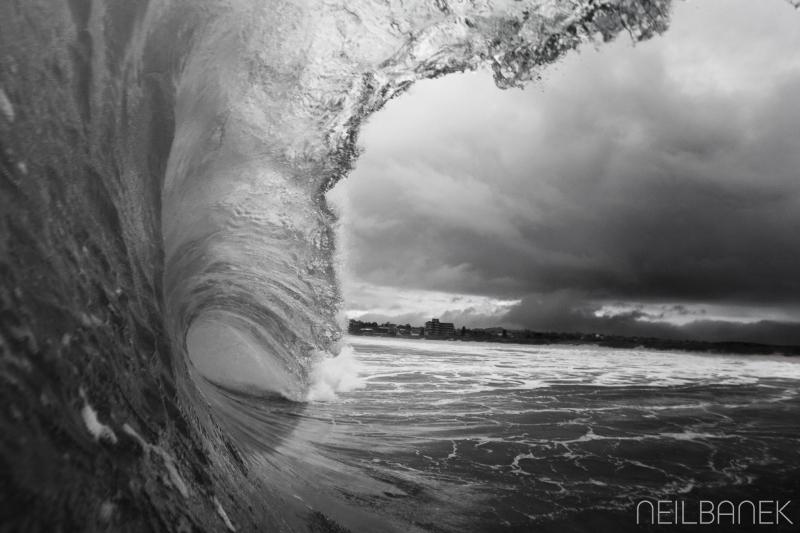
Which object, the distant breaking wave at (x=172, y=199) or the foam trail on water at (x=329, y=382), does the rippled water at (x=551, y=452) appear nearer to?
the foam trail on water at (x=329, y=382)

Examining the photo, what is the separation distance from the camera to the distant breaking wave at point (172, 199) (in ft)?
6.46

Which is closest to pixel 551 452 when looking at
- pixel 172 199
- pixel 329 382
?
pixel 172 199

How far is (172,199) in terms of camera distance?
21.4 ft

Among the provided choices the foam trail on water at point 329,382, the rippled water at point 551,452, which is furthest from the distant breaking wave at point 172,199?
the rippled water at point 551,452

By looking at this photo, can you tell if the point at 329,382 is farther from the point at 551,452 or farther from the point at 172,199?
the point at 172,199

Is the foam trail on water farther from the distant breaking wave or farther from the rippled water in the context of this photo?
the distant breaking wave

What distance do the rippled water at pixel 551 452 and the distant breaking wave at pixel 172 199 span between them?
1239 millimetres

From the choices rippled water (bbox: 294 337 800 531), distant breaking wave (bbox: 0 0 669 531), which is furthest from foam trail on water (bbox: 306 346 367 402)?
distant breaking wave (bbox: 0 0 669 531)

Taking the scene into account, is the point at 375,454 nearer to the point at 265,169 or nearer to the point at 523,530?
the point at 523,530

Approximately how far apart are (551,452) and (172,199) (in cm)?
689

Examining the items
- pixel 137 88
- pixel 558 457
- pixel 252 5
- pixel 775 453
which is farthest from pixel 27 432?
pixel 775 453

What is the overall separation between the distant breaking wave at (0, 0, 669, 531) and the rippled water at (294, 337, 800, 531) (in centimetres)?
124

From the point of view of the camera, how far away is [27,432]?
1645 millimetres

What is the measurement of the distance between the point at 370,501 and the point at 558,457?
3372 mm
